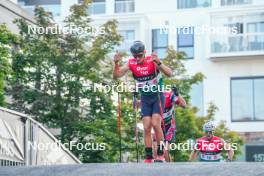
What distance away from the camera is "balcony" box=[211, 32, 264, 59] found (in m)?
49.0

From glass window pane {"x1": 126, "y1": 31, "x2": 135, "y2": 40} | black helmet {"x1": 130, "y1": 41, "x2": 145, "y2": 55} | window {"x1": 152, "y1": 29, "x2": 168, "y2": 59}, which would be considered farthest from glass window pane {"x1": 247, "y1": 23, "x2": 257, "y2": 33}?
black helmet {"x1": 130, "y1": 41, "x2": 145, "y2": 55}

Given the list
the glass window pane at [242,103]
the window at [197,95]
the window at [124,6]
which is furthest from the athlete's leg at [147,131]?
the window at [124,6]

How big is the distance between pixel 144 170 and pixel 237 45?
127ft

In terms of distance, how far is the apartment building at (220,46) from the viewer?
4775 cm

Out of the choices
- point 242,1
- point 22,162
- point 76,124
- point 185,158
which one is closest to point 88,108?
point 76,124

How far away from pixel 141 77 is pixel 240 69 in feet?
114

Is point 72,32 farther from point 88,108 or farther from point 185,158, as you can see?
point 185,158

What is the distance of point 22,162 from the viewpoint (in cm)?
1619

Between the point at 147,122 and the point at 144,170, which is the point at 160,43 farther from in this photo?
the point at 144,170

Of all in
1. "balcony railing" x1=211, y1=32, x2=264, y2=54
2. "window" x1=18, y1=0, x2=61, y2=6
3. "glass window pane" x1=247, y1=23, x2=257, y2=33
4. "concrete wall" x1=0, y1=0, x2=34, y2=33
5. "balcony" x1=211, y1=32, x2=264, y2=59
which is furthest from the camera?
"window" x1=18, y1=0, x2=61, y2=6

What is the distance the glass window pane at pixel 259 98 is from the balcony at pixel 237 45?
201 cm

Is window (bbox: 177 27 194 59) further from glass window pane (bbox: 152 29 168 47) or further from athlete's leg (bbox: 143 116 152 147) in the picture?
athlete's leg (bbox: 143 116 152 147)

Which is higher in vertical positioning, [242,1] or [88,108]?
[242,1]

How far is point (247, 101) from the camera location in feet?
157
